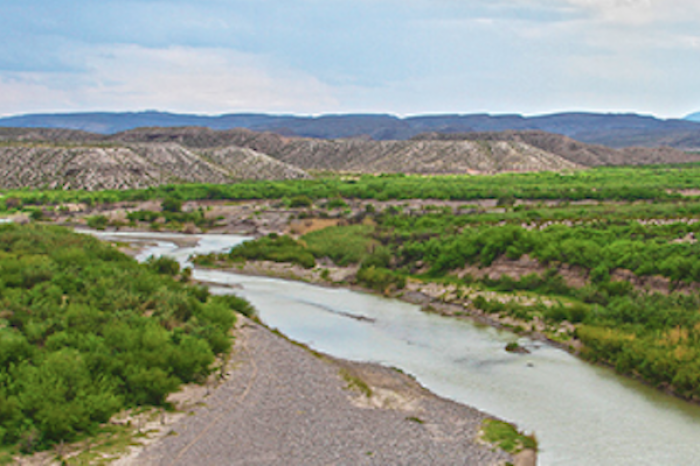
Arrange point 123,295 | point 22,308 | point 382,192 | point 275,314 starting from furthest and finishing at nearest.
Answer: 1. point 382,192
2. point 275,314
3. point 123,295
4. point 22,308

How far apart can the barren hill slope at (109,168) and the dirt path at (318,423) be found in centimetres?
9493

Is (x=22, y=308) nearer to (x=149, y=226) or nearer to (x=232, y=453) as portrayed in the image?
(x=232, y=453)

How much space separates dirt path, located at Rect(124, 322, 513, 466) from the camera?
60.2 feet

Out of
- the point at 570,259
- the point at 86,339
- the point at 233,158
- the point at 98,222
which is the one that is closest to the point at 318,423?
the point at 86,339

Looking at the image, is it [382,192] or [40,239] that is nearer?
[40,239]

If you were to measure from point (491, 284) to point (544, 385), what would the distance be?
1734cm

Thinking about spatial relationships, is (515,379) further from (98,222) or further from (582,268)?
(98,222)

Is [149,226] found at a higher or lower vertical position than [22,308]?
lower

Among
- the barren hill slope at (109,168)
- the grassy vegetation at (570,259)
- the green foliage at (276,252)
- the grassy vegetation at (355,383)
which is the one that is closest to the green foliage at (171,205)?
the grassy vegetation at (570,259)

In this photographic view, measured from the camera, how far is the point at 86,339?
75.0ft

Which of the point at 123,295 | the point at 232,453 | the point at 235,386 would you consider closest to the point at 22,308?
the point at 123,295

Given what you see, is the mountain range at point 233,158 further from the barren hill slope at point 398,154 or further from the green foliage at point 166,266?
the green foliage at point 166,266

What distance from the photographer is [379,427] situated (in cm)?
2072

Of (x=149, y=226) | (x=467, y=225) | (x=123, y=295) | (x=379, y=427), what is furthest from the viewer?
(x=149, y=226)
